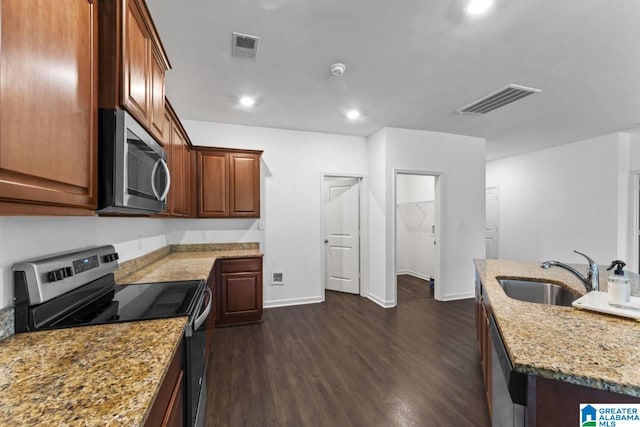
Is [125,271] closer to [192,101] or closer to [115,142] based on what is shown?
[115,142]

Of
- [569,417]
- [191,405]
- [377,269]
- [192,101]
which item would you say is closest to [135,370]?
[191,405]

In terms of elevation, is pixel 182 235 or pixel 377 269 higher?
pixel 182 235

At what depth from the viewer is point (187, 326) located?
1.25 m

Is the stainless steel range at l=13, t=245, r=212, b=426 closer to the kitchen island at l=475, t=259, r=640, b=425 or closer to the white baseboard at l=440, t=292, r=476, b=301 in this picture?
the kitchen island at l=475, t=259, r=640, b=425

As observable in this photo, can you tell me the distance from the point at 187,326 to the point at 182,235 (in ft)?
9.59

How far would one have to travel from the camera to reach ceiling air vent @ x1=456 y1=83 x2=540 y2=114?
295cm

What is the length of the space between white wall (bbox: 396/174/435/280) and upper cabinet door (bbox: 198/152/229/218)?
3916 mm

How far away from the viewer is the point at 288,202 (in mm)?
4305

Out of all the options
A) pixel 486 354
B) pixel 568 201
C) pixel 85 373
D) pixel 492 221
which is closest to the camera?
pixel 85 373

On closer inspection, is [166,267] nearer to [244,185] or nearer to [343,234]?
[244,185]

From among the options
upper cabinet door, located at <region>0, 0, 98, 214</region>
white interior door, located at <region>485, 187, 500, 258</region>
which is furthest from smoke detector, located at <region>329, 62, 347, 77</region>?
white interior door, located at <region>485, 187, 500, 258</region>

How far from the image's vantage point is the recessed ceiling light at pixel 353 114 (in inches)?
142

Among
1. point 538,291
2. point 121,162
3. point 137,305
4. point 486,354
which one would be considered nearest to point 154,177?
point 121,162

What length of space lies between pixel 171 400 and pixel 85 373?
31 centimetres
